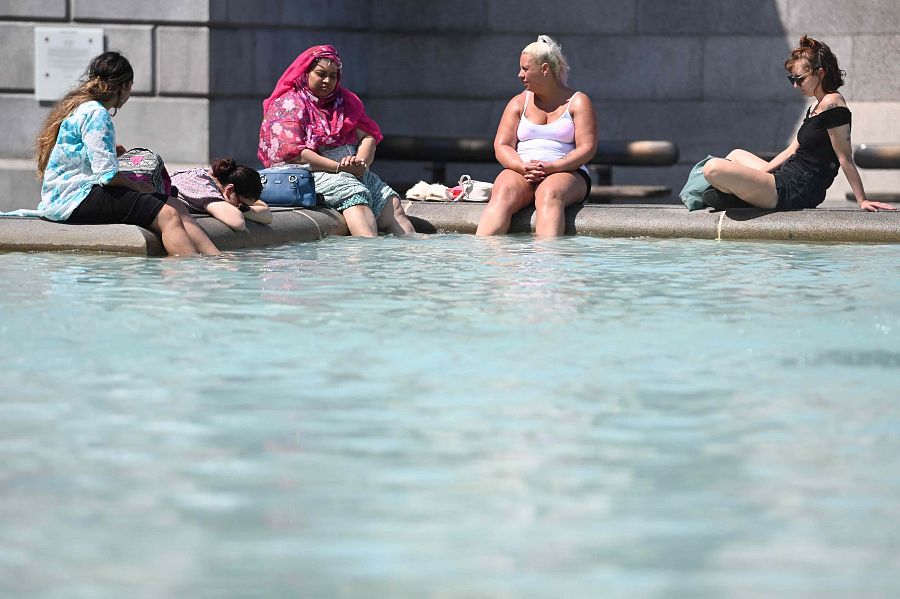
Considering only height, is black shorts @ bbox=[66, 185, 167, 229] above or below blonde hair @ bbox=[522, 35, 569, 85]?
below

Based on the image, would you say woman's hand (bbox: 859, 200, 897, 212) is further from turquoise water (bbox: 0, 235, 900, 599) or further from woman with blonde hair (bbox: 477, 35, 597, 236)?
turquoise water (bbox: 0, 235, 900, 599)

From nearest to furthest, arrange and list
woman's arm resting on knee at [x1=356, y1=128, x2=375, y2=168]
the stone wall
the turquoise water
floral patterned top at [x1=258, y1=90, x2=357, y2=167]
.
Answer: the turquoise water
floral patterned top at [x1=258, y1=90, x2=357, y2=167]
woman's arm resting on knee at [x1=356, y1=128, x2=375, y2=168]
the stone wall

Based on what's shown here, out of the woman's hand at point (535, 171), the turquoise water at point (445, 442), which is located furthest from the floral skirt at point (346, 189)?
the turquoise water at point (445, 442)

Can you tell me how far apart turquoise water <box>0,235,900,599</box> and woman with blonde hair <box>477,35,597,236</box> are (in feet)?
11.9

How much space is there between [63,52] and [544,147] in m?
4.13

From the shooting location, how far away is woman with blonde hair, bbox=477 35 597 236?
10352 millimetres

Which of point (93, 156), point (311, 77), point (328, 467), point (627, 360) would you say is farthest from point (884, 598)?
point (311, 77)

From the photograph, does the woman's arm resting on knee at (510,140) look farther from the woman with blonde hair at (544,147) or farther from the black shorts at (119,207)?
the black shorts at (119,207)

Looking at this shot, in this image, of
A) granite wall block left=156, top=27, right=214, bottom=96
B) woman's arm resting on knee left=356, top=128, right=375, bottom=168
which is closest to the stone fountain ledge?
woman's arm resting on knee left=356, top=128, right=375, bottom=168

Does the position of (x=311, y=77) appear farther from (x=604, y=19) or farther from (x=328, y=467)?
(x=328, y=467)

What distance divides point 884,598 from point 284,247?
22.5 ft

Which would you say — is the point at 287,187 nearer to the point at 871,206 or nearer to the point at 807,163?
the point at 807,163

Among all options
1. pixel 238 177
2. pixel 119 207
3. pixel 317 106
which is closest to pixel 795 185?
pixel 317 106

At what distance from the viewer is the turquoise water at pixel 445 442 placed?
111 inches
